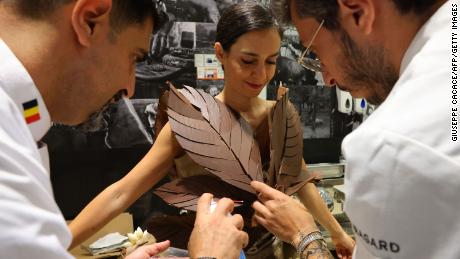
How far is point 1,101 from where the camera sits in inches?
19.8

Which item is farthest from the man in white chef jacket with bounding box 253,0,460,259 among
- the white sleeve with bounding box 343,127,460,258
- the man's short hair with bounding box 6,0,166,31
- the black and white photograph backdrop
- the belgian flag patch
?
the black and white photograph backdrop

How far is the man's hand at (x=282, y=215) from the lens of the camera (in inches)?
41.1

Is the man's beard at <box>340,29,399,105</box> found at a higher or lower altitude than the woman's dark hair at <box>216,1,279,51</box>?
lower

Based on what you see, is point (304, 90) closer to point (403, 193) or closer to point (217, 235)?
point (217, 235)

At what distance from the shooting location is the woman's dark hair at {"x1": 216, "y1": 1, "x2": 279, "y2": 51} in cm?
126

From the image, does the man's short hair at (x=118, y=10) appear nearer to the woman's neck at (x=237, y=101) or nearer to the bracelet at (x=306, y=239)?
the woman's neck at (x=237, y=101)

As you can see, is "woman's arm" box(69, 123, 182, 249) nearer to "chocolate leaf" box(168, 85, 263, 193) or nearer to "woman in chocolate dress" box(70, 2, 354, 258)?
"woman in chocolate dress" box(70, 2, 354, 258)

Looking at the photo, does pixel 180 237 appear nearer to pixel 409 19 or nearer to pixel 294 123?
pixel 294 123

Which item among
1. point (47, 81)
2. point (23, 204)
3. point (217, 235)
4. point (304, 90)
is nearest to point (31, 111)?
point (47, 81)

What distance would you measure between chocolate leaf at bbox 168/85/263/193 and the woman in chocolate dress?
0.03 m

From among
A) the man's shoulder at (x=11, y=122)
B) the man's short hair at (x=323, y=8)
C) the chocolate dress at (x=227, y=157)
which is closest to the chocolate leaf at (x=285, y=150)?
the chocolate dress at (x=227, y=157)

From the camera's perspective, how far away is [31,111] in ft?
1.94

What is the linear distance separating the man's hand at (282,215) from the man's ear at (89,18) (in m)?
0.60

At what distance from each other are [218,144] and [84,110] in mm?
464
